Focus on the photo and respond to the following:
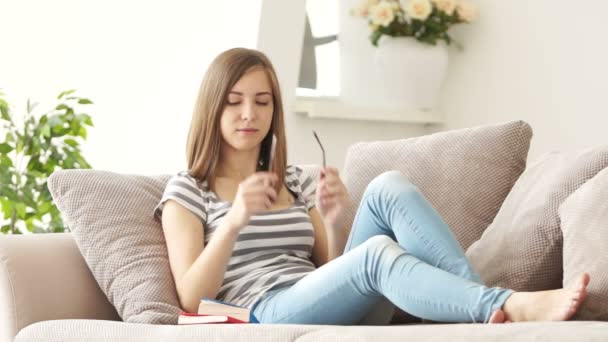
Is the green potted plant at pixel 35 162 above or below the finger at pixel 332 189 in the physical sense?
below

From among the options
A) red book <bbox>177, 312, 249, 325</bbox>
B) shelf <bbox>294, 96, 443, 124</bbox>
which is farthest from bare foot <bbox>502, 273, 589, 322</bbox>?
shelf <bbox>294, 96, 443, 124</bbox>

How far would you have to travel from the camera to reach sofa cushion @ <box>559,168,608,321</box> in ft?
6.39

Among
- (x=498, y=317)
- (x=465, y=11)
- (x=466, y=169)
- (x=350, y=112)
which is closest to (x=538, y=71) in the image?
(x=465, y=11)

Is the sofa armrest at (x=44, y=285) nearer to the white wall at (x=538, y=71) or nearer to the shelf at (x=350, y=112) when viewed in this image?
the shelf at (x=350, y=112)

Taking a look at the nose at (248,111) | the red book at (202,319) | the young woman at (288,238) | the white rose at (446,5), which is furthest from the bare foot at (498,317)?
the white rose at (446,5)

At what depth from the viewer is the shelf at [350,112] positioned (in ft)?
14.9

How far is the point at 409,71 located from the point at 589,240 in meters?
2.75

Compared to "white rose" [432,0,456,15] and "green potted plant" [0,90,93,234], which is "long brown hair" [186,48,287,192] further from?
"white rose" [432,0,456,15]

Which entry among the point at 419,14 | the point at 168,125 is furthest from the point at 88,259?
the point at 419,14

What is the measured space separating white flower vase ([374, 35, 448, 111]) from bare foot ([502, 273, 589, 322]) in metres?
2.86

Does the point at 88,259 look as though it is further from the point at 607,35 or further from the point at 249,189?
the point at 607,35

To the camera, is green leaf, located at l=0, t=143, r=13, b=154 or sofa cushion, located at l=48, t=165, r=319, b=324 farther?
green leaf, located at l=0, t=143, r=13, b=154

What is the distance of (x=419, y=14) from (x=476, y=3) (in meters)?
0.37

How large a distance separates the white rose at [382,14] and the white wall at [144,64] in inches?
23.8
